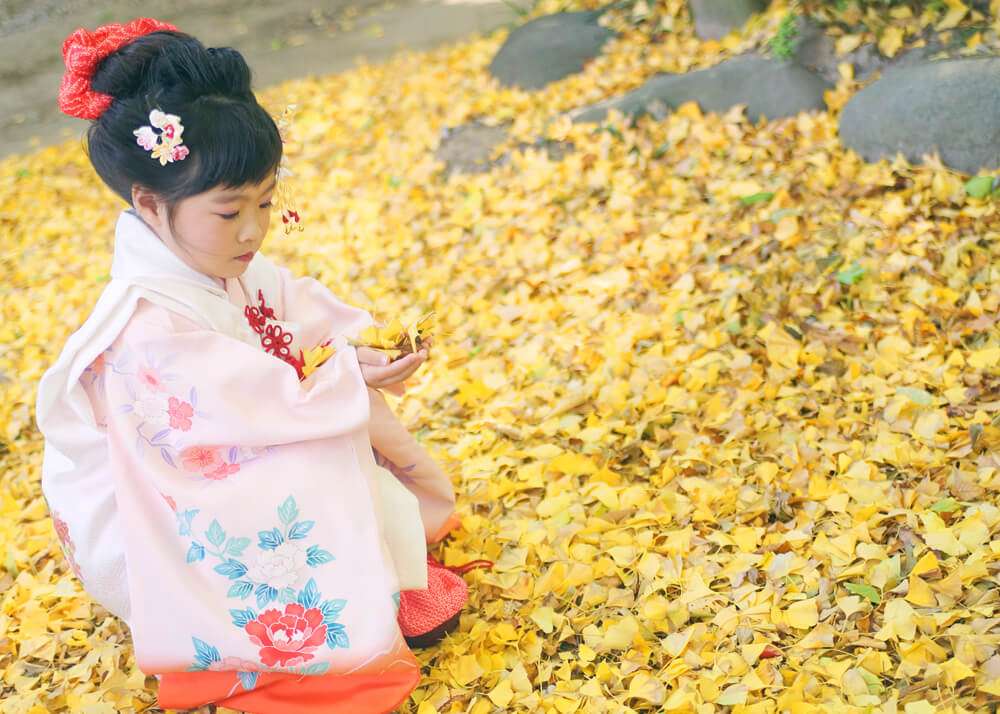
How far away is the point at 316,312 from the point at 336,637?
0.91 m

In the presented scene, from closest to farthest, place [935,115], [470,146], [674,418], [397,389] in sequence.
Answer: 1. [397,389]
2. [674,418]
3. [935,115]
4. [470,146]

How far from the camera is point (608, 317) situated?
143 inches

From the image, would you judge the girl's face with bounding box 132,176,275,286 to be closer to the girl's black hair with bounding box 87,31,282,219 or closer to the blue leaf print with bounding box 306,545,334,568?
the girl's black hair with bounding box 87,31,282,219

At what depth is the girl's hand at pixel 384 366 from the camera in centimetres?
224

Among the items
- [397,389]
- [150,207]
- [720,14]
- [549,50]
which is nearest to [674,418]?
[397,389]

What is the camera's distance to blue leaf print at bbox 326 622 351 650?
7.03 feet

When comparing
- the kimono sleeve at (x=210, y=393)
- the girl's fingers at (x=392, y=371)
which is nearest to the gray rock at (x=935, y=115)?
the girl's fingers at (x=392, y=371)

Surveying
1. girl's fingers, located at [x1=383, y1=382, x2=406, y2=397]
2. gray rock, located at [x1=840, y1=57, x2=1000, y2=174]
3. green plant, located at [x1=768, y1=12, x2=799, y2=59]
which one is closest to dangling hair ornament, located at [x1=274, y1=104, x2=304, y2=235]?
girl's fingers, located at [x1=383, y1=382, x2=406, y2=397]

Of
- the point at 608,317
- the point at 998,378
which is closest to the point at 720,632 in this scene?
the point at 998,378

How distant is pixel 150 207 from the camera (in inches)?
83.4

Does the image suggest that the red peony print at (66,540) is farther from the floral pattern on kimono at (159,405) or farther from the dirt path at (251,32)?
the dirt path at (251,32)

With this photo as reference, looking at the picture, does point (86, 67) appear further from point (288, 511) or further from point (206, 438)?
point (288, 511)

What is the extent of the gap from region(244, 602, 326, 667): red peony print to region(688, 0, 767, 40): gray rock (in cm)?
419

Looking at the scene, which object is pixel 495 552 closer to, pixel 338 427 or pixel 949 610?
pixel 338 427
